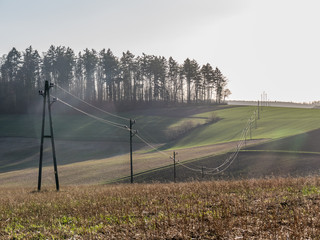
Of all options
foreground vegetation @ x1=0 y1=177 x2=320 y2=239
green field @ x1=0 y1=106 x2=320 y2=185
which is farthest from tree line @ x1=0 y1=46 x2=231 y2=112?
foreground vegetation @ x1=0 y1=177 x2=320 y2=239

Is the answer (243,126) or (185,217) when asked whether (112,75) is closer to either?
(243,126)

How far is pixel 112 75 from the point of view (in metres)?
116

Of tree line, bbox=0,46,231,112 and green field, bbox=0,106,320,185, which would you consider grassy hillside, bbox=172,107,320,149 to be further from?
tree line, bbox=0,46,231,112

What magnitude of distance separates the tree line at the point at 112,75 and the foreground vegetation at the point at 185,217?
4074 inches

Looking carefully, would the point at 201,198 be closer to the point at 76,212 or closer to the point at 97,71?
the point at 76,212

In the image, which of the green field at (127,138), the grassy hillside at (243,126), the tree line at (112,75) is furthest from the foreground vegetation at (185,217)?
the tree line at (112,75)

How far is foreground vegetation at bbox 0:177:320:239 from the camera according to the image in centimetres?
580

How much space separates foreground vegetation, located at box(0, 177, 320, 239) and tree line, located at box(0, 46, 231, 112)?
103 meters

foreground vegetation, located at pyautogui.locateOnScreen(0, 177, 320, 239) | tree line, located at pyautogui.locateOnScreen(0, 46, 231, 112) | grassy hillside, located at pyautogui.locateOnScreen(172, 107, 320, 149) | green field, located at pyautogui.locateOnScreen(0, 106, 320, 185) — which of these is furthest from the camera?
tree line, located at pyautogui.locateOnScreen(0, 46, 231, 112)

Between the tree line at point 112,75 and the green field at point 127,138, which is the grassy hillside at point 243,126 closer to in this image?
the green field at point 127,138

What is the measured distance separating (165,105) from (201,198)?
102 m

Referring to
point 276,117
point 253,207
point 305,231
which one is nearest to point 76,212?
point 253,207

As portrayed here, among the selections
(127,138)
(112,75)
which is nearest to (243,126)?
(127,138)

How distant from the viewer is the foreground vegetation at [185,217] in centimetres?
580
